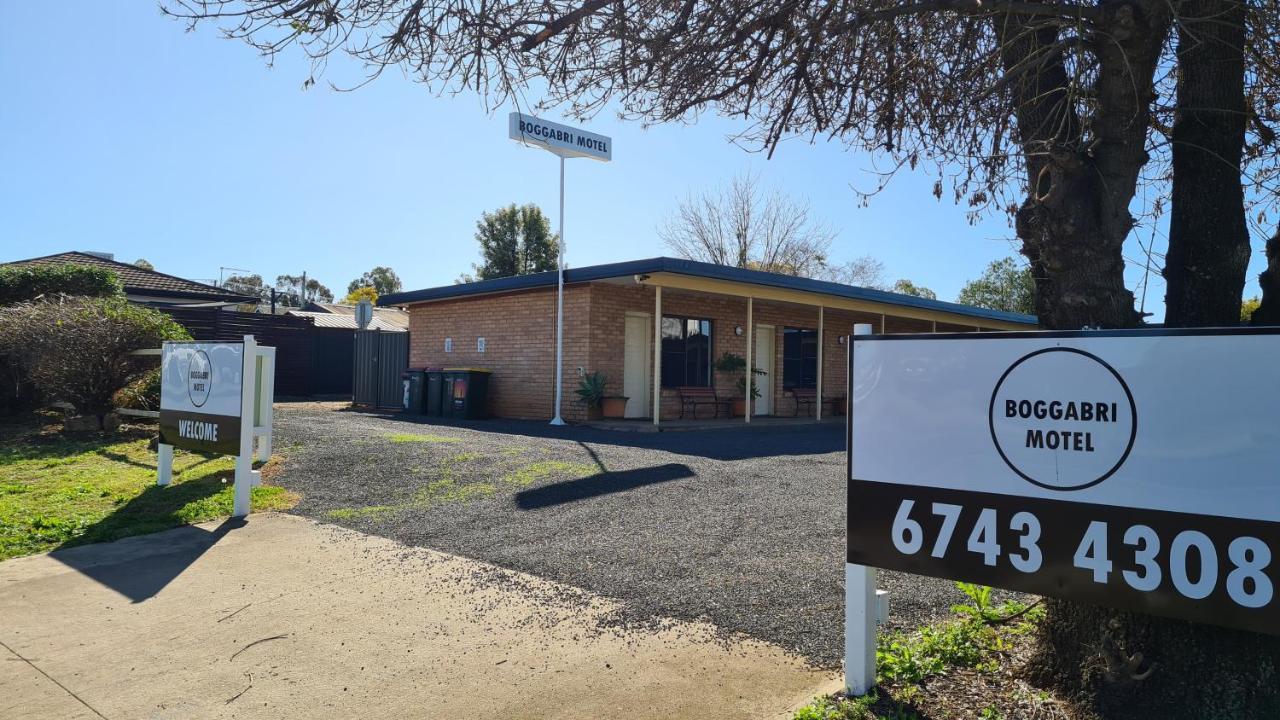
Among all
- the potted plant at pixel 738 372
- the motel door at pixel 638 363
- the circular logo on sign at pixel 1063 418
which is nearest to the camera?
the circular logo on sign at pixel 1063 418

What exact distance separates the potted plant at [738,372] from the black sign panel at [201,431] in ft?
38.8

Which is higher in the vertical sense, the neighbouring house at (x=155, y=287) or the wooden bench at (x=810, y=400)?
the neighbouring house at (x=155, y=287)

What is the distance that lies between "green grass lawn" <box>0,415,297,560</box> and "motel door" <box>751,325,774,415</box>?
496 inches

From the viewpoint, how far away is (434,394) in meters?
16.9

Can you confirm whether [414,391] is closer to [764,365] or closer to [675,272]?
[675,272]

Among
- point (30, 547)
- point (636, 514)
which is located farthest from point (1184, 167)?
point (30, 547)

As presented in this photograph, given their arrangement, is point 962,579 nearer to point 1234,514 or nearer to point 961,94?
point 1234,514

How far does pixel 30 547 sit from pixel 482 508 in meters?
3.24

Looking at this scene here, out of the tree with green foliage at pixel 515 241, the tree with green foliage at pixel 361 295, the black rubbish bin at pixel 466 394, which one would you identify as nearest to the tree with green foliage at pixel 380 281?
the tree with green foliage at pixel 361 295

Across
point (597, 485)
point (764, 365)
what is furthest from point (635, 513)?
point (764, 365)

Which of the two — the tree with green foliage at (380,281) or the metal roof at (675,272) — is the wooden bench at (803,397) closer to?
the metal roof at (675,272)

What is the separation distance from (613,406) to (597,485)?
7.96 metres

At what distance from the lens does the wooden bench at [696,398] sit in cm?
1712

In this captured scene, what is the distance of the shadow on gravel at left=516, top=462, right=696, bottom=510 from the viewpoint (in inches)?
283
